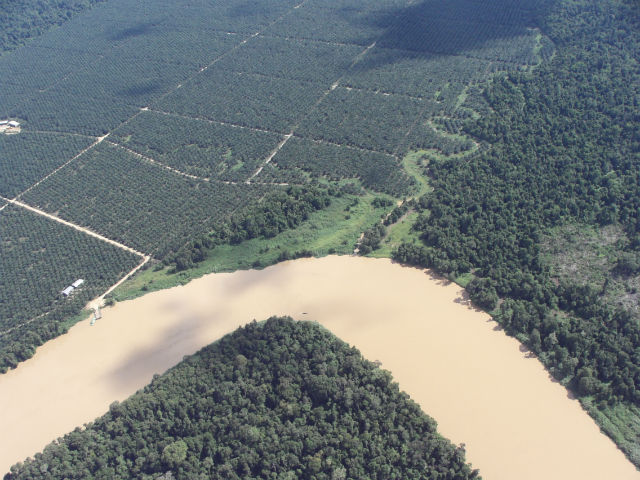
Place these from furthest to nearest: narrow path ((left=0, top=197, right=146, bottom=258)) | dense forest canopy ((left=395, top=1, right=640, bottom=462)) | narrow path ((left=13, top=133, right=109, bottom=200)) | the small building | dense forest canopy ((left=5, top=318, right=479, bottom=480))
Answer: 1. narrow path ((left=13, top=133, right=109, bottom=200))
2. narrow path ((left=0, top=197, right=146, bottom=258))
3. the small building
4. dense forest canopy ((left=395, top=1, right=640, bottom=462))
5. dense forest canopy ((left=5, top=318, right=479, bottom=480))

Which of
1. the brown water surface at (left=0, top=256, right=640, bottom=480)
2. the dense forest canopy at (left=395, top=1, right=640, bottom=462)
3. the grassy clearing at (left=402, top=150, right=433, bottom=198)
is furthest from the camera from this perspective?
the grassy clearing at (left=402, top=150, right=433, bottom=198)

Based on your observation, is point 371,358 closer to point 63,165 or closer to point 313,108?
point 313,108

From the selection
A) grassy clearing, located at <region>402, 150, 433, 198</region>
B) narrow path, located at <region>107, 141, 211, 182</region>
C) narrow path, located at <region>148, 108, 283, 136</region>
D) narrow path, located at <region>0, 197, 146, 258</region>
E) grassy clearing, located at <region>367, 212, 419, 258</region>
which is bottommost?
narrow path, located at <region>0, 197, 146, 258</region>

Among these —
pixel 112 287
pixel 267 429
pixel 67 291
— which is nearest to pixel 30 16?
pixel 67 291

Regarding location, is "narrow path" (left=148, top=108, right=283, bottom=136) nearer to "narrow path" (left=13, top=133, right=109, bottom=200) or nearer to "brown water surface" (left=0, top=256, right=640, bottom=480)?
"narrow path" (left=13, top=133, right=109, bottom=200)

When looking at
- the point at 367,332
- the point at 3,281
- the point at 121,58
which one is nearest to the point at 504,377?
the point at 367,332

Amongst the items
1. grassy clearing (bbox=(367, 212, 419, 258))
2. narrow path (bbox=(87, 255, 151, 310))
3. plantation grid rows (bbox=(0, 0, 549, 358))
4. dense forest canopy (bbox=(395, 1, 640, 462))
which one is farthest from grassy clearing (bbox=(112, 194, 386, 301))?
dense forest canopy (bbox=(395, 1, 640, 462))
